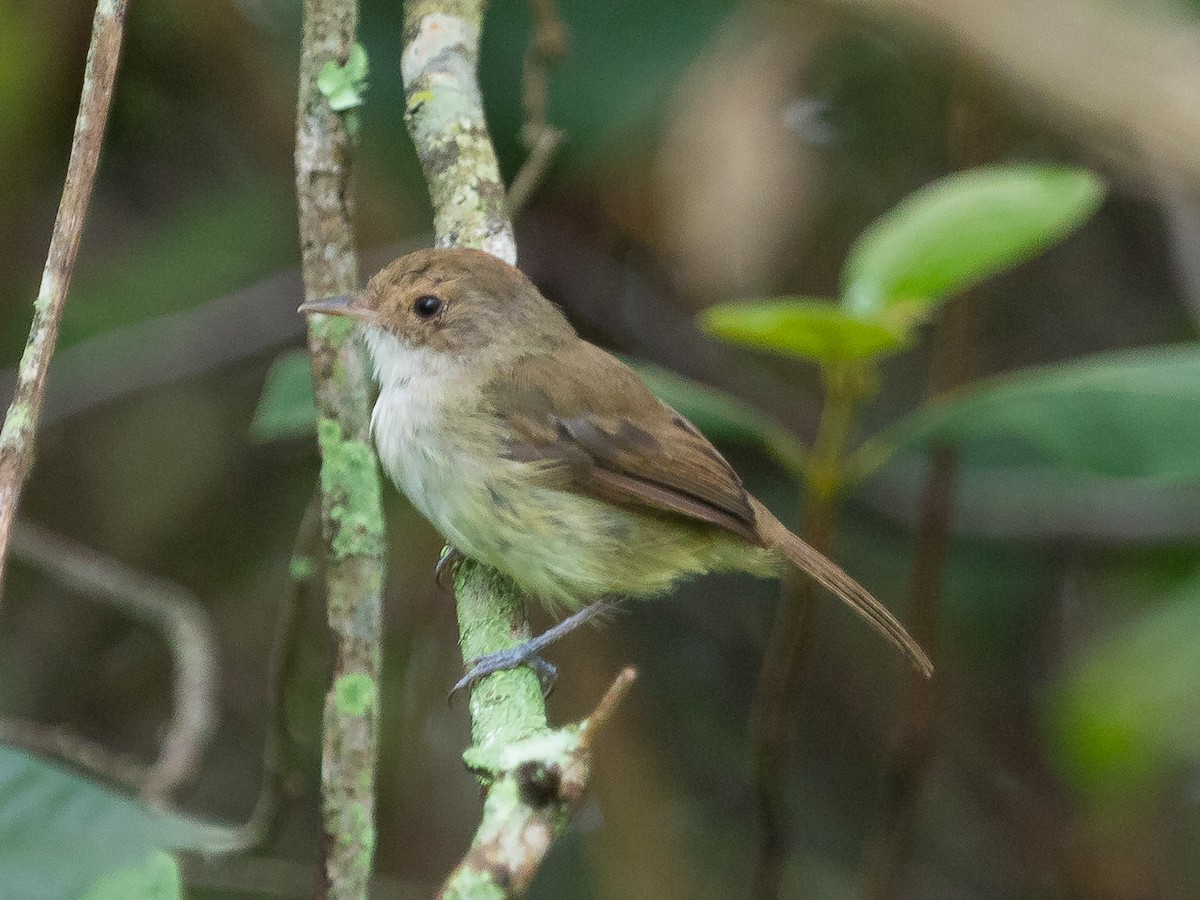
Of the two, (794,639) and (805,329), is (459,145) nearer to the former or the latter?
(805,329)

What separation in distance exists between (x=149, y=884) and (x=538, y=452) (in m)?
1.60

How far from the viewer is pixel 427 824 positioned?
445 cm

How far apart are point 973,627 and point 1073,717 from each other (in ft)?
4.59

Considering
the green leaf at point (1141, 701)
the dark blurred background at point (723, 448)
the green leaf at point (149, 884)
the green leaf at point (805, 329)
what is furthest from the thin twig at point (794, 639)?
the green leaf at point (149, 884)

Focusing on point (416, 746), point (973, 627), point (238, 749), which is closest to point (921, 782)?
point (973, 627)

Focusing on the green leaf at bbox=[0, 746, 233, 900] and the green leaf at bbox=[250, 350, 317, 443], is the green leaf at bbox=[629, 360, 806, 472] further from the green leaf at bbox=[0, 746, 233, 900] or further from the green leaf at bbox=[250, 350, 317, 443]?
the green leaf at bbox=[0, 746, 233, 900]

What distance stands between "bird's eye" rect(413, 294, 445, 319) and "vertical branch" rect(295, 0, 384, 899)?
12.8 inches

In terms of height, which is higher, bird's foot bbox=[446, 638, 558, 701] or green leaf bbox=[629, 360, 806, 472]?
bird's foot bbox=[446, 638, 558, 701]

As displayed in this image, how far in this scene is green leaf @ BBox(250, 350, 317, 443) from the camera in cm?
309

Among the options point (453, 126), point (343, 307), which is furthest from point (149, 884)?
point (453, 126)

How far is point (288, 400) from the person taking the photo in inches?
125

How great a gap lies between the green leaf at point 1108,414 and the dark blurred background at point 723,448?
→ 99 cm

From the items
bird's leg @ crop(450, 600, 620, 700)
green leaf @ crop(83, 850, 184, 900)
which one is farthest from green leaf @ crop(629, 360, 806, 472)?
green leaf @ crop(83, 850, 184, 900)

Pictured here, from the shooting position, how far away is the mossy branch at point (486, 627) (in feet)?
4.76
